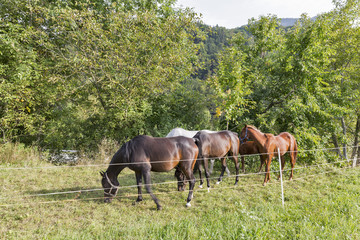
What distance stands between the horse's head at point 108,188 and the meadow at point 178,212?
177 mm

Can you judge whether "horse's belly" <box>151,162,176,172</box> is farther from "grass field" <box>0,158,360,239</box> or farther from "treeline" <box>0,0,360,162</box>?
"treeline" <box>0,0,360,162</box>

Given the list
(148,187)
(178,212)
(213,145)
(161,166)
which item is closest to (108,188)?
(148,187)

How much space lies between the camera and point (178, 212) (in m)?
4.25

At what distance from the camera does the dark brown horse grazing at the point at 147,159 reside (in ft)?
15.0

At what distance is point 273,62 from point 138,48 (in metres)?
7.08

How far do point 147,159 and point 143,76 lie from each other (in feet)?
19.2

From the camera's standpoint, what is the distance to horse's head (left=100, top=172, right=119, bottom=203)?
459cm

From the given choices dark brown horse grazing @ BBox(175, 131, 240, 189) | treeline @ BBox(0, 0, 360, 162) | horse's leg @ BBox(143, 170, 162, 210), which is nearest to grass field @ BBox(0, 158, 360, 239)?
horse's leg @ BBox(143, 170, 162, 210)

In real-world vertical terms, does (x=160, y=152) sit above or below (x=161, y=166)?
above

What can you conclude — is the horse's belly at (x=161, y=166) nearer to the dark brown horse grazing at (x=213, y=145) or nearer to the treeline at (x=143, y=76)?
the dark brown horse grazing at (x=213, y=145)

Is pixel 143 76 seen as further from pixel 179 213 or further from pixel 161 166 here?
pixel 179 213

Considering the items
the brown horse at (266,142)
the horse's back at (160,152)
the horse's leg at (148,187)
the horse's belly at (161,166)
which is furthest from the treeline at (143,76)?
the horse's leg at (148,187)

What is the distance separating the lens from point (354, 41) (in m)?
10.3

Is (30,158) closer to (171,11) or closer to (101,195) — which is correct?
(101,195)
